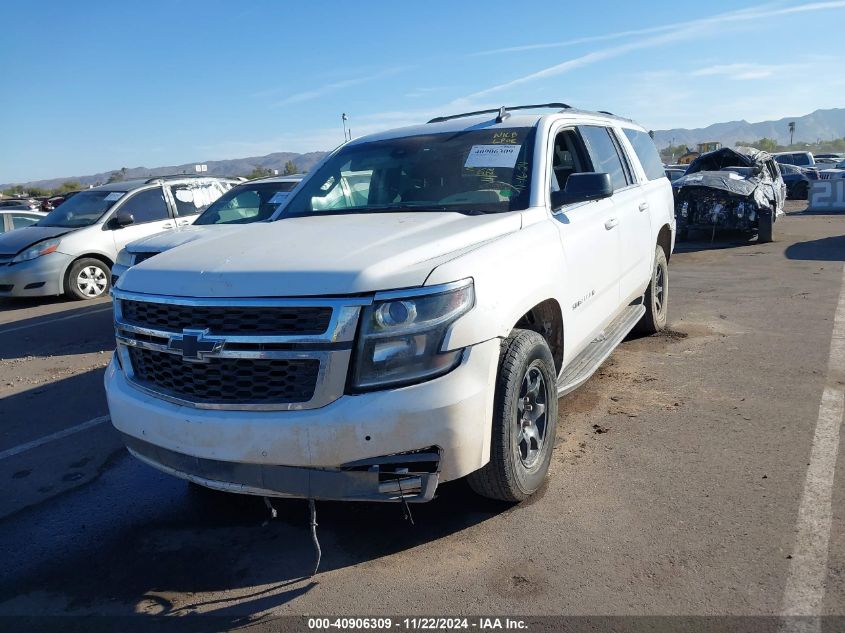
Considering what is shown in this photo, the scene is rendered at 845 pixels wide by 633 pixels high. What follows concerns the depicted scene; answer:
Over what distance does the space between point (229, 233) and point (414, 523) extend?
1.87 metres

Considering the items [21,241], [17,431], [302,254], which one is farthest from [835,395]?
[21,241]

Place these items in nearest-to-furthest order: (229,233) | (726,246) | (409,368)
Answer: (409,368) → (229,233) → (726,246)

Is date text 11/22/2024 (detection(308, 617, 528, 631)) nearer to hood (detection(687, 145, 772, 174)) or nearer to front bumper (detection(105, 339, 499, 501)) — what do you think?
front bumper (detection(105, 339, 499, 501))

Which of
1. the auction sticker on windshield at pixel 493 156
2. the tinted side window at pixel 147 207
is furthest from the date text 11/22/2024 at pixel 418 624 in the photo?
the tinted side window at pixel 147 207

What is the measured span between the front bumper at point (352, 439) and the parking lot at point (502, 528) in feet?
1.50

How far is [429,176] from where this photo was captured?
4434 millimetres

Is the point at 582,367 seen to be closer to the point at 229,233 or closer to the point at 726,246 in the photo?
the point at 229,233

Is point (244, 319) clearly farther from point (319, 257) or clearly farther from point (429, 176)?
point (429, 176)

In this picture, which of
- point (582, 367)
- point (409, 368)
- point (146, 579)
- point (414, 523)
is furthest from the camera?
point (582, 367)

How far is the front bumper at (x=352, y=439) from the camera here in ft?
9.22

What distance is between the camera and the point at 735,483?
3727mm

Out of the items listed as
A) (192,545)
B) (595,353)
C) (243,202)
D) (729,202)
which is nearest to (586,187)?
(595,353)

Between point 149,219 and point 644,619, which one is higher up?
point 149,219

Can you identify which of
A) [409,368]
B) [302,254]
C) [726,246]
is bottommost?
[726,246]
